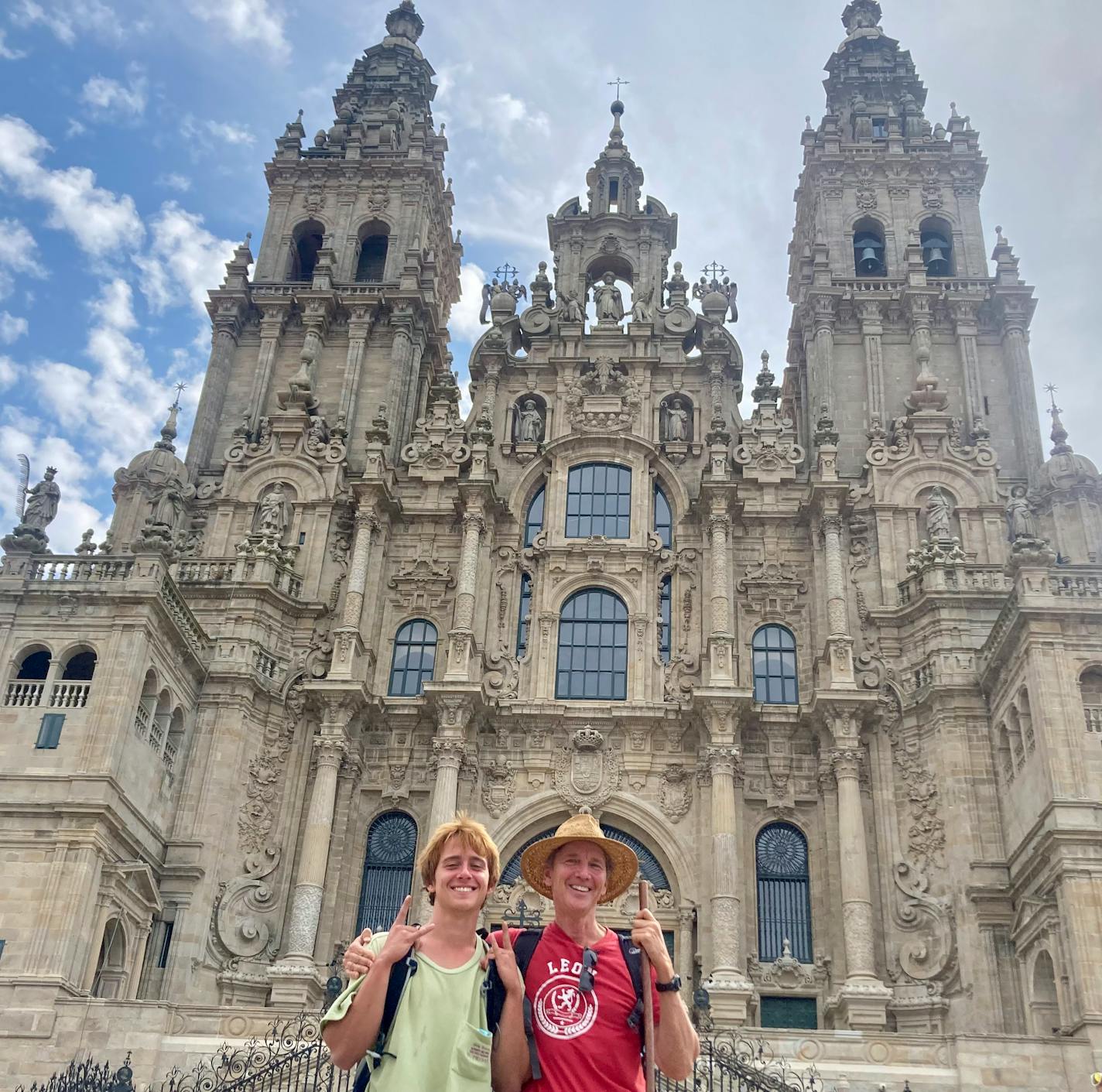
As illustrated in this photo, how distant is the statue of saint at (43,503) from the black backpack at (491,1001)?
2045cm

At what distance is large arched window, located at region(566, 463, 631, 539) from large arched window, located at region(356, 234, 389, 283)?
9.50 metres

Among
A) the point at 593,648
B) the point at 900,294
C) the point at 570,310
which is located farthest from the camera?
the point at 570,310

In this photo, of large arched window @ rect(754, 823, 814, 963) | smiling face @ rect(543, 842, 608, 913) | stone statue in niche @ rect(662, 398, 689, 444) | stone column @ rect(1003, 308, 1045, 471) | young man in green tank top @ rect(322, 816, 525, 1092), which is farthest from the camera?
stone statue in niche @ rect(662, 398, 689, 444)

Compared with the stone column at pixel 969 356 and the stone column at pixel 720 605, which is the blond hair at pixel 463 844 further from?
the stone column at pixel 969 356

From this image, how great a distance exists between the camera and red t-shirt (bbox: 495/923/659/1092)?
16.0 feet

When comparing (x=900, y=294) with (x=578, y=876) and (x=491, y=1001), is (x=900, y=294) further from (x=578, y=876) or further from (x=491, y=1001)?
(x=491, y=1001)

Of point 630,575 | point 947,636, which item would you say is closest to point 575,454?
point 630,575

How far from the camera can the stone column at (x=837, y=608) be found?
975 inches

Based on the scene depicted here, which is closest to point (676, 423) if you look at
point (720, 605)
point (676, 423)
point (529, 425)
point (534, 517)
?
point (676, 423)

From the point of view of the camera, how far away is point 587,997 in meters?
5.04

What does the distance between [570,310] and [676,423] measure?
166 inches

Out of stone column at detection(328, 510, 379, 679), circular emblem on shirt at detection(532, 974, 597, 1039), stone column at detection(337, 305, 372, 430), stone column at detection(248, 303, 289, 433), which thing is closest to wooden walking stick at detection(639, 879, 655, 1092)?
circular emblem on shirt at detection(532, 974, 597, 1039)

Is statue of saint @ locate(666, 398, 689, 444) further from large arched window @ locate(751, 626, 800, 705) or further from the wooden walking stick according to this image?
the wooden walking stick

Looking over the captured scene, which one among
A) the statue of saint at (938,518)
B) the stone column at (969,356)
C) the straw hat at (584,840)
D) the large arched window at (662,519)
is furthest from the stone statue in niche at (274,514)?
the straw hat at (584,840)
